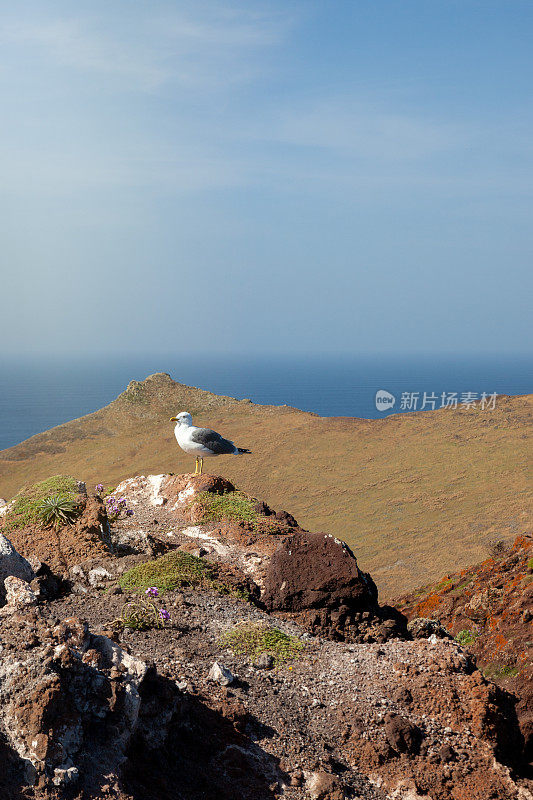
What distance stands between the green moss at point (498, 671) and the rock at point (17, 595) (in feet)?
20.6

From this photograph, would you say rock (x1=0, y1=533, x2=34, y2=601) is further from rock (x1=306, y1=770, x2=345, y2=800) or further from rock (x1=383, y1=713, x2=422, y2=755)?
rock (x1=383, y1=713, x2=422, y2=755)

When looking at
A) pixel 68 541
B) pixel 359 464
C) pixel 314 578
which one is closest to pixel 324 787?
pixel 314 578

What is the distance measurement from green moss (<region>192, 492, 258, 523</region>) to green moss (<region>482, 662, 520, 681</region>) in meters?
4.19

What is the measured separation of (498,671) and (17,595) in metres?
6.51

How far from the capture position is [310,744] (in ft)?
16.7

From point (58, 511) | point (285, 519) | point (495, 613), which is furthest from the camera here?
point (285, 519)

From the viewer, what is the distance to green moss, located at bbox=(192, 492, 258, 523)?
10578 millimetres

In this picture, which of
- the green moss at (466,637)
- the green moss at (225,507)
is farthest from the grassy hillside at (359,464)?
the green moss at (225,507)

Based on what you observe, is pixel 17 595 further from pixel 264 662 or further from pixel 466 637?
pixel 466 637

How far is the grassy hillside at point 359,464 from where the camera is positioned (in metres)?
16.0

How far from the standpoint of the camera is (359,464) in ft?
71.7

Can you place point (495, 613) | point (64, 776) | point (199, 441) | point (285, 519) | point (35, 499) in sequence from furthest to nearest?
point (199, 441) < point (285, 519) < point (35, 499) < point (495, 613) < point (64, 776)

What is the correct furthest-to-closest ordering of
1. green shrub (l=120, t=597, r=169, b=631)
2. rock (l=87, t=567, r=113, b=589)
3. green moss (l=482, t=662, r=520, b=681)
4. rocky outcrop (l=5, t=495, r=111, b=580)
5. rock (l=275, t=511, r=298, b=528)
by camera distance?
rock (l=275, t=511, r=298, b=528) → rocky outcrop (l=5, t=495, r=111, b=580) → green moss (l=482, t=662, r=520, b=681) → rock (l=87, t=567, r=113, b=589) → green shrub (l=120, t=597, r=169, b=631)

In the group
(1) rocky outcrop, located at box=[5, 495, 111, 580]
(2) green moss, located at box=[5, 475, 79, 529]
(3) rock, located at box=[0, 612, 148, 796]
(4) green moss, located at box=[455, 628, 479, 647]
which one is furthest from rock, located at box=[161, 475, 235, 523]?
(3) rock, located at box=[0, 612, 148, 796]
